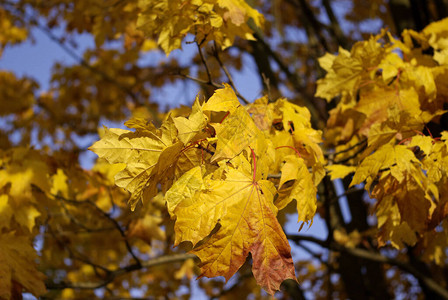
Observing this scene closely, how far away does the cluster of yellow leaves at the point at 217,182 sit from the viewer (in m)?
1.22

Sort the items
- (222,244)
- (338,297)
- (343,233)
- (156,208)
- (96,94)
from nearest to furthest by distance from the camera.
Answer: (222,244) → (156,208) → (343,233) → (338,297) → (96,94)

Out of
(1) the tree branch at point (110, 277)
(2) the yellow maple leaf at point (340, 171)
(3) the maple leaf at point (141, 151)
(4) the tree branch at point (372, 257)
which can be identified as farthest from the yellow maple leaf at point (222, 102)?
(4) the tree branch at point (372, 257)

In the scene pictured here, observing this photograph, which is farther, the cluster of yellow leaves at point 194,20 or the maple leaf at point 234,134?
the cluster of yellow leaves at point 194,20

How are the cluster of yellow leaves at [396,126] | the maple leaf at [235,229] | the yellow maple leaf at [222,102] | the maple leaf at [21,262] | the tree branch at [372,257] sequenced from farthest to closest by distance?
the tree branch at [372,257] → the maple leaf at [21,262] → the cluster of yellow leaves at [396,126] → the yellow maple leaf at [222,102] → the maple leaf at [235,229]

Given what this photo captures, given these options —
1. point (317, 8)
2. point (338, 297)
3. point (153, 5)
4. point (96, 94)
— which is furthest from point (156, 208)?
point (317, 8)

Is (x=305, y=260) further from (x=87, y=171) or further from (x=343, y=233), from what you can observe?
(x=87, y=171)

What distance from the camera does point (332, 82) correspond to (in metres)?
2.29

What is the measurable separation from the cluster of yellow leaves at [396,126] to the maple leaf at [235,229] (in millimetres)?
532

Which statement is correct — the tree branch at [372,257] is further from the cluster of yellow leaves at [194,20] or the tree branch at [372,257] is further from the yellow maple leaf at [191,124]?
the yellow maple leaf at [191,124]

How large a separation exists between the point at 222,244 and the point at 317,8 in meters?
6.79

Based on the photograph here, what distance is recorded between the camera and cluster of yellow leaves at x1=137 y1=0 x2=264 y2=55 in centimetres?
190

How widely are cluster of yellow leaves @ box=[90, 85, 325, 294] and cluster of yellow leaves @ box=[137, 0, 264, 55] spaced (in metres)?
0.71

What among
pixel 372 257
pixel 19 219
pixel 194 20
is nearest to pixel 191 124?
pixel 194 20

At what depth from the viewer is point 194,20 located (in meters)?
2.00
